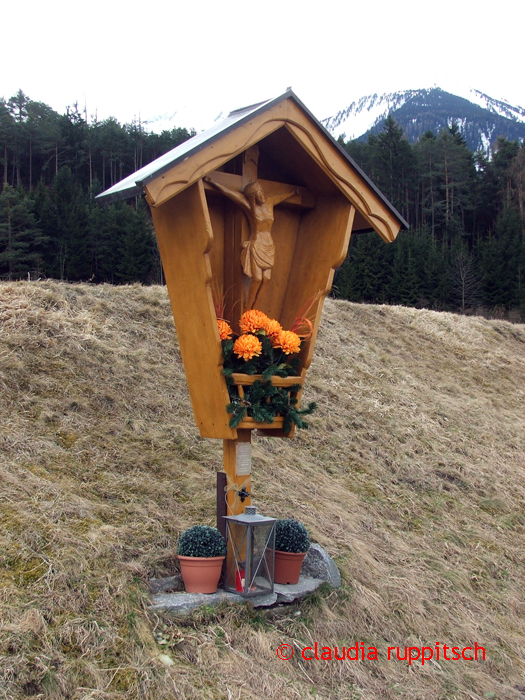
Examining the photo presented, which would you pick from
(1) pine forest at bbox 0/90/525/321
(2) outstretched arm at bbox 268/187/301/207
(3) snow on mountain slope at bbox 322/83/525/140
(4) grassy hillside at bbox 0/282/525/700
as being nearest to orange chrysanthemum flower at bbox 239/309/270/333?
(2) outstretched arm at bbox 268/187/301/207

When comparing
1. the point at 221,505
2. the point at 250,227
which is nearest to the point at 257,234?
the point at 250,227

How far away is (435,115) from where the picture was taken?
111 m

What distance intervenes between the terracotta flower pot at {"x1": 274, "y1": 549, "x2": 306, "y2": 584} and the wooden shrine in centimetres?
53

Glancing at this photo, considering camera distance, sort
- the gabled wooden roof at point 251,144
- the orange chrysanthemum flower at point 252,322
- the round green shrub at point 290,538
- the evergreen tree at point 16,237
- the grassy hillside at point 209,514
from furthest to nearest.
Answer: the evergreen tree at point 16,237 < the round green shrub at point 290,538 < the orange chrysanthemum flower at point 252,322 < the gabled wooden roof at point 251,144 < the grassy hillside at point 209,514

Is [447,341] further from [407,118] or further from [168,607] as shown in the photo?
[407,118]

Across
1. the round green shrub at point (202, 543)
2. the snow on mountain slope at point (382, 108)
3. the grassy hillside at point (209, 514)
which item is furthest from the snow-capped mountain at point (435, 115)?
the round green shrub at point (202, 543)

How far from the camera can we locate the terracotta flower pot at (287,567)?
475 cm

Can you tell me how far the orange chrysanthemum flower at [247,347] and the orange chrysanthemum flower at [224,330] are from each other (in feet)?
0.36

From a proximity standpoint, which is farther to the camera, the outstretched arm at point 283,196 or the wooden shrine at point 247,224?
the outstretched arm at point 283,196

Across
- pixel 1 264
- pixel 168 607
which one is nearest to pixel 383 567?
pixel 168 607

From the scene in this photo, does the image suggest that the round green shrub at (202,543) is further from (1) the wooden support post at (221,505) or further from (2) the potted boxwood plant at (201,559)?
(1) the wooden support post at (221,505)

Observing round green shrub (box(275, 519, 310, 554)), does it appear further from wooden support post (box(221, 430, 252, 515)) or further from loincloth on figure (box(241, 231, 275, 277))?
loincloth on figure (box(241, 231, 275, 277))

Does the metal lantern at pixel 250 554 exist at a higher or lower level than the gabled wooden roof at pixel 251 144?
Answer: lower

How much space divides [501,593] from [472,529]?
1179 millimetres
